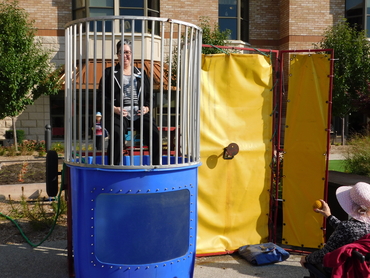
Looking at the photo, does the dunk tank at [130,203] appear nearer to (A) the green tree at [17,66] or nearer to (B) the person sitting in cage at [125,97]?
(B) the person sitting in cage at [125,97]

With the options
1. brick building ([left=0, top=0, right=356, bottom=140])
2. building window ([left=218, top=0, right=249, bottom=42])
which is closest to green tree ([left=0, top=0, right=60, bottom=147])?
brick building ([left=0, top=0, right=356, bottom=140])

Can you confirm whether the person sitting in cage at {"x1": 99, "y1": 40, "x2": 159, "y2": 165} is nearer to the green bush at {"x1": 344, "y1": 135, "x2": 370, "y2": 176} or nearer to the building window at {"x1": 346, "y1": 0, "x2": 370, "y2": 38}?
the green bush at {"x1": 344, "y1": 135, "x2": 370, "y2": 176}

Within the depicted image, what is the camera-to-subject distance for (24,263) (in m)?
4.74

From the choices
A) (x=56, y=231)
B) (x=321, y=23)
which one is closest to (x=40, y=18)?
(x=321, y=23)

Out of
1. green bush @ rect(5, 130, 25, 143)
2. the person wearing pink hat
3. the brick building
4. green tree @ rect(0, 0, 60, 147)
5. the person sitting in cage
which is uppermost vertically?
the brick building

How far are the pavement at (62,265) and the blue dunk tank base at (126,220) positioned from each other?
1.04m

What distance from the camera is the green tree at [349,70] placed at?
16.8m

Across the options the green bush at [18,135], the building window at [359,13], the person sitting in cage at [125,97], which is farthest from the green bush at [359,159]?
the building window at [359,13]

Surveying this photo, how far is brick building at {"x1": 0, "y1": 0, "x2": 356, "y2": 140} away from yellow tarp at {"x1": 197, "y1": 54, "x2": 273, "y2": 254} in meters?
13.2

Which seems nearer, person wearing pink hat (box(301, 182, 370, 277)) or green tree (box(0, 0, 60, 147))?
person wearing pink hat (box(301, 182, 370, 277))

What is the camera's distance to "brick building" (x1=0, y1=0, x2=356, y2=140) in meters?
17.3

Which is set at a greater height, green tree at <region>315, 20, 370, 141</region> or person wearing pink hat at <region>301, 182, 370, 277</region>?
green tree at <region>315, 20, 370, 141</region>

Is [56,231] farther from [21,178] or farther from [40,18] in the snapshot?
[40,18]

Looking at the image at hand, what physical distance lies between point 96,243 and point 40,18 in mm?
15845
